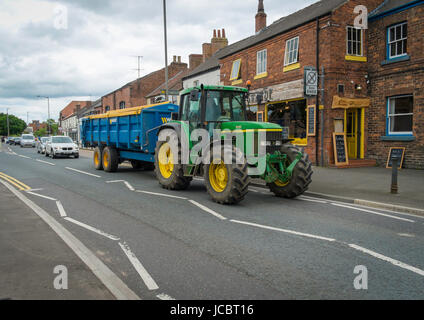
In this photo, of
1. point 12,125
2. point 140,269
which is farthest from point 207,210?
point 12,125

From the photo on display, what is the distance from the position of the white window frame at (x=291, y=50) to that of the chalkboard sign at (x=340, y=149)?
4.36 metres

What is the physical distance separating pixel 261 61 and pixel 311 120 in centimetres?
553

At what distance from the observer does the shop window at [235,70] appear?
21641 mm

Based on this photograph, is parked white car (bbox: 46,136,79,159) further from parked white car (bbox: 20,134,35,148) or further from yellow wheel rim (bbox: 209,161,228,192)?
parked white car (bbox: 20,134,35,148)

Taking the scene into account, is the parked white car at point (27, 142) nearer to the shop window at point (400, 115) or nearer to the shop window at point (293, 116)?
the shop window at point (293, 116)

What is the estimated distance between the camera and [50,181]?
1207cm

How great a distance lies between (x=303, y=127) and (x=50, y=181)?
11365 mm

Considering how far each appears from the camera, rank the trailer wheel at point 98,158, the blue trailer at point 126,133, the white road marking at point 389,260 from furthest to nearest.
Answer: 1. the trailer wheel at point 98,158
2. the blue trailer at point 126,133
3. the white road marking at point 389,260

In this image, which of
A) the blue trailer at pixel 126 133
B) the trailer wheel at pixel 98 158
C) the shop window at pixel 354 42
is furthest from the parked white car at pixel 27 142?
the shop window at pixel 354 42

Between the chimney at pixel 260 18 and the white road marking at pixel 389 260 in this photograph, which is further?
the chimney at pixel 260 18

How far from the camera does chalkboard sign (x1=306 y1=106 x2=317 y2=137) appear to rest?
15.8 metres

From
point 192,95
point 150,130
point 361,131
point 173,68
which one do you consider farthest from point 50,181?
point 173,68
